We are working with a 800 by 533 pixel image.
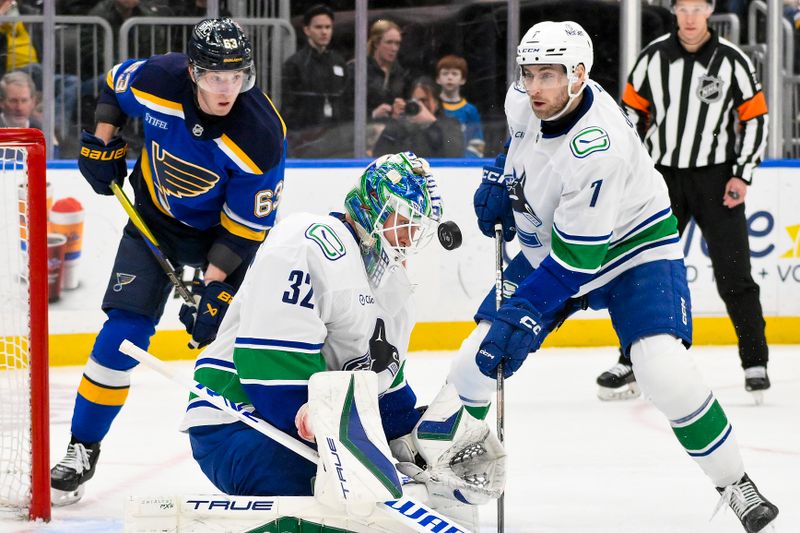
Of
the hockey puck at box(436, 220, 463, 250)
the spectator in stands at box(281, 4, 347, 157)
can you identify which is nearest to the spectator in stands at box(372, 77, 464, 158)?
the spectator in stands at box(281, 4, 347, 157)

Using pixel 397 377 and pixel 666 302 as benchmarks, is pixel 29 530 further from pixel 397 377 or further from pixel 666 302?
pixel 666 302

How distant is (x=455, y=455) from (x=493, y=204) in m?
0.85

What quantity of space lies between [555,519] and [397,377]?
2.35 feet

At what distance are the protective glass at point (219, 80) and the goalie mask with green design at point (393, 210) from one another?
0.72 m

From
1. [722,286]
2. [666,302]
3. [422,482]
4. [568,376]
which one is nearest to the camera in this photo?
[422,482]

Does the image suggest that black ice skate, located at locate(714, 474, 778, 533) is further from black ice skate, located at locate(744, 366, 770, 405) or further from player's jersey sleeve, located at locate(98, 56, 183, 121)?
black ice skate, located at locate(744, 366, 770, 405)

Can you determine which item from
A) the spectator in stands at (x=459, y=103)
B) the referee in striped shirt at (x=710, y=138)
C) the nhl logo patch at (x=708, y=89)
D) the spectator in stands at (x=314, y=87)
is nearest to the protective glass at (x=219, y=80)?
Answer: the referee in striped shirt at (x=710, y=138)

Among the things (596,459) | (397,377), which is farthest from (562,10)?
(397,377)

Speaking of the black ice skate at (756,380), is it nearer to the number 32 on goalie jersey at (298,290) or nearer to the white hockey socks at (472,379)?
the white hockey socks at (472,379)

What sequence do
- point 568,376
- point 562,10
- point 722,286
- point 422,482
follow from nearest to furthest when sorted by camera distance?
1. point 422,482
2. point 722,286
3. point 568,376
4. point 562,10

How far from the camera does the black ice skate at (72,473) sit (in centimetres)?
303

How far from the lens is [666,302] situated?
110 inches

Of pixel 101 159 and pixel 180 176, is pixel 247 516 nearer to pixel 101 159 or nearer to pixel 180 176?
pixel 180 176

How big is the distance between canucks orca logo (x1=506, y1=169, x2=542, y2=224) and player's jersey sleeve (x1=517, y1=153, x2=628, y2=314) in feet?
0.57
